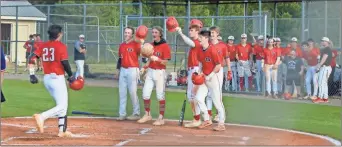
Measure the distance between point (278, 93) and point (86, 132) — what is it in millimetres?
11127

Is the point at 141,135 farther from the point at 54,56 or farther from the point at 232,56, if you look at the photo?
the point at 232,56

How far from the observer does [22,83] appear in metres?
26.9

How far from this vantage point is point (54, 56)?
12547 mm

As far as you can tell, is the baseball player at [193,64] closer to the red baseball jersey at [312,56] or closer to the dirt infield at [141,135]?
the dirt infield at [141,135]

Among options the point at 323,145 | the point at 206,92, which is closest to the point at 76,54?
the point at 206,92

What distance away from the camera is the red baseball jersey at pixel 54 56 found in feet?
41.0

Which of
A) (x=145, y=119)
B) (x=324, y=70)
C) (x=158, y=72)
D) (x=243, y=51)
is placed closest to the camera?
(x=158, y=72)

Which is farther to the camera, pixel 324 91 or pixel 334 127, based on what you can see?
pixel 324 91

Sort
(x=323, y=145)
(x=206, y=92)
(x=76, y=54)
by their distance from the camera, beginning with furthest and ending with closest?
(x=76, y=54), (x=206, y=92), (x=323, y=145)

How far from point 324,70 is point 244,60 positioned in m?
3.25

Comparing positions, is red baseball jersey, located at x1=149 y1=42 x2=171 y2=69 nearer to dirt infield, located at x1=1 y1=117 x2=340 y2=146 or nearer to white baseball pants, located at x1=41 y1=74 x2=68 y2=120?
dirt infield, located at x1=1 y1=117 x2=340 y2=146

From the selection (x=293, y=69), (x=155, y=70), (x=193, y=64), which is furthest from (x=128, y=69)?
(x=293, y=69)

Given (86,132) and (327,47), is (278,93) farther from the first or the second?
(86,132)

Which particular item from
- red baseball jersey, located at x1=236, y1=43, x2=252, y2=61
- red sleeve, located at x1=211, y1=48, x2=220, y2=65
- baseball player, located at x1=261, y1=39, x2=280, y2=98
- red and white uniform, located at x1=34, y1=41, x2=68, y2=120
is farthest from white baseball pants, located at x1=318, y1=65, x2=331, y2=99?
red and white uniform, located at x1=34, y1=41, x2=68, y2=120
